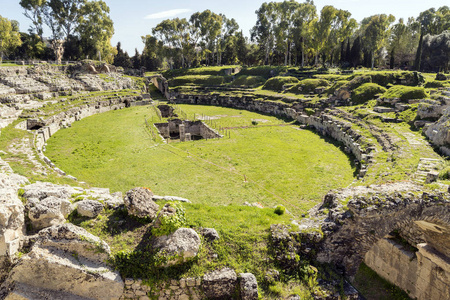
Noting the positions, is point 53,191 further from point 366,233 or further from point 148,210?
point 366,233

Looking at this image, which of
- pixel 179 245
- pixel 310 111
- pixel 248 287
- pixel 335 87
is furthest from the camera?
pixel 335 87

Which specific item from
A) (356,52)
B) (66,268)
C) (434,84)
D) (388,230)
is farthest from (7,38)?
(434,84)

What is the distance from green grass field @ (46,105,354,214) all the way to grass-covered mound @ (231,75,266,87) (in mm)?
24394

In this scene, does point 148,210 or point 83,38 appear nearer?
point 148,210

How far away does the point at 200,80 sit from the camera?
183 ft

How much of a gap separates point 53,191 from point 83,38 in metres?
59.4

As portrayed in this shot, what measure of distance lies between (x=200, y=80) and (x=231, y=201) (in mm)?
45437

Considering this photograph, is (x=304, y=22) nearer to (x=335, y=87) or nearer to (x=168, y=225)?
(x=335, y=87)

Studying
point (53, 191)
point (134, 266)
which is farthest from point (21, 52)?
point (134, 266)

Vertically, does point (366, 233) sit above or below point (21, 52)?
below

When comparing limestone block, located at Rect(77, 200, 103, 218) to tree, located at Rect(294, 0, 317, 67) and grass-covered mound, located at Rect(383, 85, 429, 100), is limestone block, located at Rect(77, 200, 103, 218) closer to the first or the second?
grass-covered mound, located at Rect(383, 85, 429, 100)

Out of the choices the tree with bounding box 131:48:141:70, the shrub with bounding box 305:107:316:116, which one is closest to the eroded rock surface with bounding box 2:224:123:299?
the shrub with bounding box 305:107:316:116

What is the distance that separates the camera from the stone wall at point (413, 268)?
33.2 ft

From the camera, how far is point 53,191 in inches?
351
